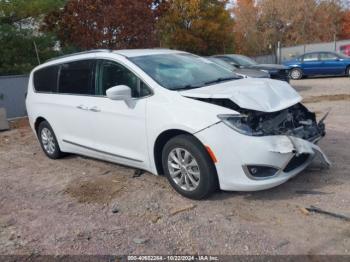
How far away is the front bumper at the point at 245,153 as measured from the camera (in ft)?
13.5

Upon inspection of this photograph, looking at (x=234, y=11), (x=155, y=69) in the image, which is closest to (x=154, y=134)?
(x=155, y=69)

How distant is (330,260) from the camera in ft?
10.7

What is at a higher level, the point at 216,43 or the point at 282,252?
the point at 216,43

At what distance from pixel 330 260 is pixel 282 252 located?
1.24 ft

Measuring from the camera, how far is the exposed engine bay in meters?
4.23

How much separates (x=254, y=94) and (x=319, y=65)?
16.5m

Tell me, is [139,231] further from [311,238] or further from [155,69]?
[155,69]

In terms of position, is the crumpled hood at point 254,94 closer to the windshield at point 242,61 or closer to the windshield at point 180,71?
the windshield at point 180,71

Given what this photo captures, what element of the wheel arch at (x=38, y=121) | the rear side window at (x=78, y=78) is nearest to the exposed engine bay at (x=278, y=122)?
the rear side window at (x=78, y=78)

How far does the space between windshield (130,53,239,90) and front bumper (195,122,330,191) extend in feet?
2.98

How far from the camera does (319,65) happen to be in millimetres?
19578

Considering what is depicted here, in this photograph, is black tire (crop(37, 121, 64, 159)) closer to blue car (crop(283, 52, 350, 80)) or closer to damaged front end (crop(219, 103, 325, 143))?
damaged front end (crop(219, 103, 325, 143))

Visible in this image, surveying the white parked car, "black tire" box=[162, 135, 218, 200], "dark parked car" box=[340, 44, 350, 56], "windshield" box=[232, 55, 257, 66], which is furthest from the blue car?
"black tire" box=[162, 135, 218, 200]

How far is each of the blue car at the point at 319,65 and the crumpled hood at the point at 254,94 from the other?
51.3 feet
